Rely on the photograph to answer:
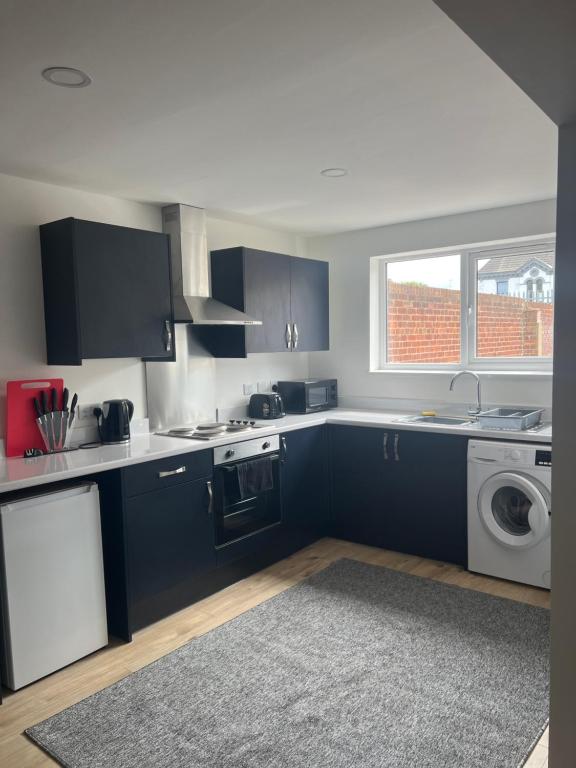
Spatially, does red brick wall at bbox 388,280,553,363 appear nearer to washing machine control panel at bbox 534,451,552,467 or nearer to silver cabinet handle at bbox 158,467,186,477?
washing machine control panel at bbox 534,451,552,467

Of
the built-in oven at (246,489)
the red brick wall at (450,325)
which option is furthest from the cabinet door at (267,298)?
the red brick wall at (450,325)

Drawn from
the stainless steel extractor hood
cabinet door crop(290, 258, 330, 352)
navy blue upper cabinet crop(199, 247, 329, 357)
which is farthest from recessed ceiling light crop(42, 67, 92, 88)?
cabinet door crop(290, 258, 330, 352)

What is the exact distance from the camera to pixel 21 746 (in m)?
2.15

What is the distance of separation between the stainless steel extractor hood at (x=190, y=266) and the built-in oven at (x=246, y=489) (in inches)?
32.2

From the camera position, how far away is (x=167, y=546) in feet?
10.1

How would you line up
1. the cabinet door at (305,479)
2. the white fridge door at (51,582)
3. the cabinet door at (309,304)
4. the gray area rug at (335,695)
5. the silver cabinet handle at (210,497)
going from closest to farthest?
1. the gray area rug at (335,695)
2. the white fridge door at (51,582)
3. the silver cabinet handle at (210,497)
4. the cabinet door at (305,479)
5. the cabinet door at (309,304)

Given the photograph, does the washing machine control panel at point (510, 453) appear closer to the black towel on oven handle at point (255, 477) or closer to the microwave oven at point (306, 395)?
the black towel on oven handle at point (255, 477)

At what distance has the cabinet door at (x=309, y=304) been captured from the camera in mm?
4418

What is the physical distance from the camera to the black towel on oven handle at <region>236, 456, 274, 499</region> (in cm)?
347

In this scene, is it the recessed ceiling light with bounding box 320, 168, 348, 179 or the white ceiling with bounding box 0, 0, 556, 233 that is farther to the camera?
the recessed ceiling light with bounding box 320, 168, 348, 179

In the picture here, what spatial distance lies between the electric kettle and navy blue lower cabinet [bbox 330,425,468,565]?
1.49 meters

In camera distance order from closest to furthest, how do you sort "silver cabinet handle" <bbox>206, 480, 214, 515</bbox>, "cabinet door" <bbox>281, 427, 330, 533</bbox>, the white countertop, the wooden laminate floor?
the wooden laminate floor → the white countertop → "silver cabinet handle" <bbox>206, 480, 214, 515</bbox> → "cabinet door" <bbox>281, 427, 330, 533</bbox>

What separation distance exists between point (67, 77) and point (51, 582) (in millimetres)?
1984

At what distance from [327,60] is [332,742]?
7.57 ft
